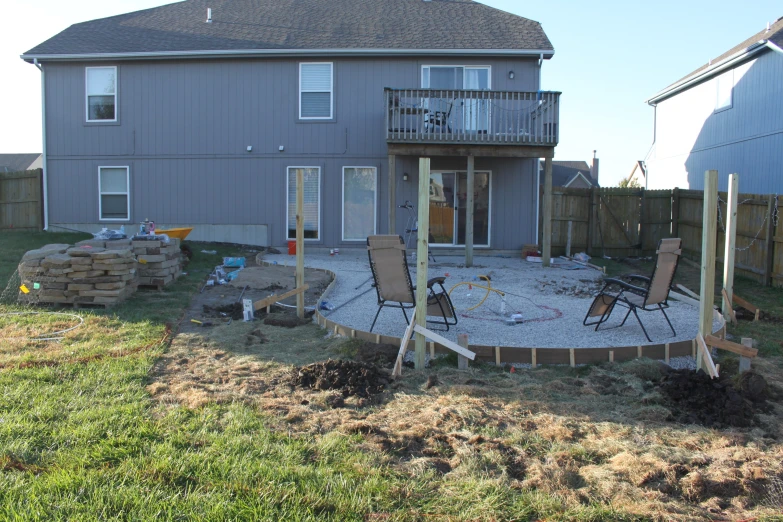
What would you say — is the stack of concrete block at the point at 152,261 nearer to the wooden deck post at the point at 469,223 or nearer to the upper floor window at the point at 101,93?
the wooden deck post at the point at 469,223

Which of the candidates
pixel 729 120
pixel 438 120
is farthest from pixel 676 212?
pixel 438 120

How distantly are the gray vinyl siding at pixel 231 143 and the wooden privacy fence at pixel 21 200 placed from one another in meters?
0.45

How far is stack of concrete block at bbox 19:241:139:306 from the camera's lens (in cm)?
870

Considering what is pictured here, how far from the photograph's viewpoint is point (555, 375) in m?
5.79

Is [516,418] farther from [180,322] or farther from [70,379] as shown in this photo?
[180,322]

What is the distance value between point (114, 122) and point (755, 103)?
15.9 metres

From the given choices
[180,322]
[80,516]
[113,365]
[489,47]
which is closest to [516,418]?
[80,516]

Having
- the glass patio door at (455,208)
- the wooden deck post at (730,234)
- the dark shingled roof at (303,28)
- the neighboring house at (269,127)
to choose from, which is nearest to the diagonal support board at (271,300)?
the wooden deck post at (730,234)

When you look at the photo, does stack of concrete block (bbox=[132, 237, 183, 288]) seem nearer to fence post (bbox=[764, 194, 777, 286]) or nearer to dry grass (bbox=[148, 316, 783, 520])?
dry grass (bbox=[148, 316, 783, 520])

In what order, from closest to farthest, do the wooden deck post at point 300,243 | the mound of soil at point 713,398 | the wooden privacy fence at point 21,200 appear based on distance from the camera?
the mound of soil at point 713,398
the wooden deck post at point 300,243
the wooden privacy fence at point 21,200

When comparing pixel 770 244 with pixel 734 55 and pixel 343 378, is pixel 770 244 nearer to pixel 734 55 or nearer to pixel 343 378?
pixel 734 55

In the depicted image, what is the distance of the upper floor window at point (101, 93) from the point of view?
16.9 m

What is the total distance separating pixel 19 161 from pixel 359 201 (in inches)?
1564

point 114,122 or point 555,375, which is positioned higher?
point 114,122
